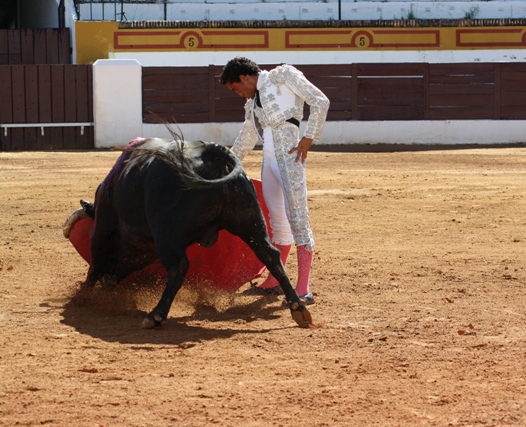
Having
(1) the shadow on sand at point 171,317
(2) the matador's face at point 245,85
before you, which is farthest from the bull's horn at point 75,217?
(2) the matador's face at point 245,85

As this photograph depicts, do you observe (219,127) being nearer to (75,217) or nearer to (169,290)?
(75,217)

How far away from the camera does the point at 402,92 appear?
16.3 meters

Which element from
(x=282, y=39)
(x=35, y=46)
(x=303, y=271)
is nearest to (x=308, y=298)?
(x=303, y=271)

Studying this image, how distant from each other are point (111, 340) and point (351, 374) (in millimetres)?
1055

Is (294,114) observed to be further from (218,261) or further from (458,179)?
(458,179)

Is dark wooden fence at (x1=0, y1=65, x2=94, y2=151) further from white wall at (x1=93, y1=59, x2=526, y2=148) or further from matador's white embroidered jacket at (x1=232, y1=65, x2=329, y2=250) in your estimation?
matador's white embroidered jacket at (x1=232, y1=65, x2=329, y2=250)

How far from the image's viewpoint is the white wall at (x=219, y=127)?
603 inches

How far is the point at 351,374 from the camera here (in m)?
3.44

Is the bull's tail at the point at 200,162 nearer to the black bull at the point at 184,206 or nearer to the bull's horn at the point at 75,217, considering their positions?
the black bull at the point at 184,206

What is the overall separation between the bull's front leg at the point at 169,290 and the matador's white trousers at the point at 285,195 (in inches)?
31.5

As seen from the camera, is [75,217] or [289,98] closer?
[289,98]

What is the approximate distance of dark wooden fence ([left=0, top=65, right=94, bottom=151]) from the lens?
15188 mm

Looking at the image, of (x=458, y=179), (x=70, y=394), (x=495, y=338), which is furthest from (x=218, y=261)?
(x=458, y=179)

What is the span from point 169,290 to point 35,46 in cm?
1474
